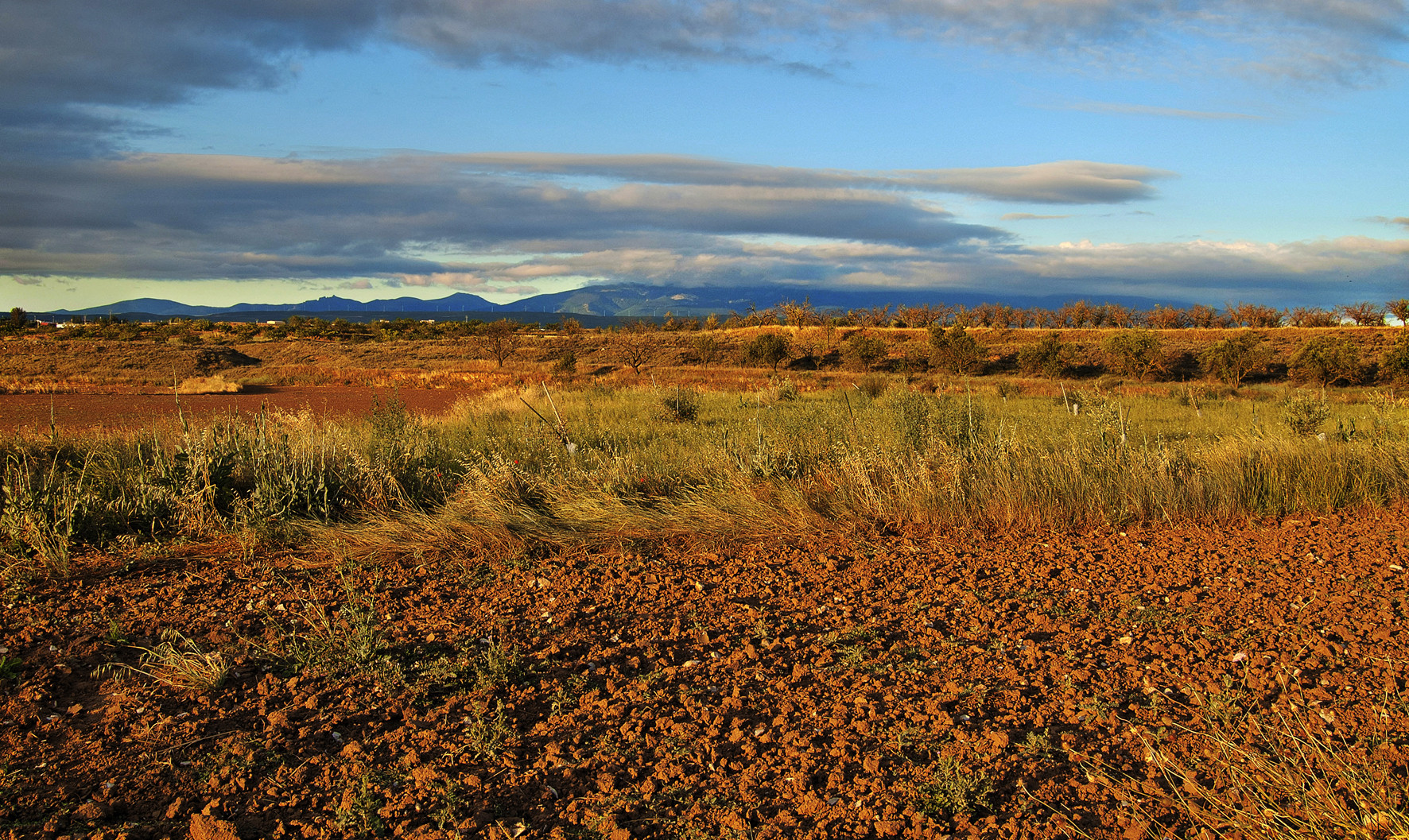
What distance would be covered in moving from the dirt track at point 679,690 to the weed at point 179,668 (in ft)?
0.20

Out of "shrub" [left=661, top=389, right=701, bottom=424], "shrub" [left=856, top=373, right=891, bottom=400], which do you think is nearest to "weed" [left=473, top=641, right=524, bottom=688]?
"shrub" [left=661, top=389, right=701, bottom=424]

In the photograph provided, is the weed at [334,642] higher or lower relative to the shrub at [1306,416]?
lower

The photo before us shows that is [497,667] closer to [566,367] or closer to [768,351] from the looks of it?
[566,367]

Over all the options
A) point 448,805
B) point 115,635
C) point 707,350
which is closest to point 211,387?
point 115,635

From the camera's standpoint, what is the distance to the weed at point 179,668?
12.1 ft

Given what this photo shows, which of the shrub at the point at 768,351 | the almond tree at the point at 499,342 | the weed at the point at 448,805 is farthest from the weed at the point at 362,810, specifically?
the shrub at the point at 768,351

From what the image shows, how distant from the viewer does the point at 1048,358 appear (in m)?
38.6

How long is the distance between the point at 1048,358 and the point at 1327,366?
1052cm

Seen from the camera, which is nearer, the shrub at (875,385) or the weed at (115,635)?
the weed at (115,635)

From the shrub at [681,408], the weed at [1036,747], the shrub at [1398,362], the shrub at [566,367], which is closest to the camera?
the weed at [1036,747]

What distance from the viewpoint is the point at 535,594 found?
4977 millimetres

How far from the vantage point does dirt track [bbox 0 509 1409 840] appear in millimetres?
2836

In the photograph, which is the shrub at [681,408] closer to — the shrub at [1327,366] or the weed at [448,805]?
the weed at [448,805]

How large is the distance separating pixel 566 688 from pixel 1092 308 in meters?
67.0
